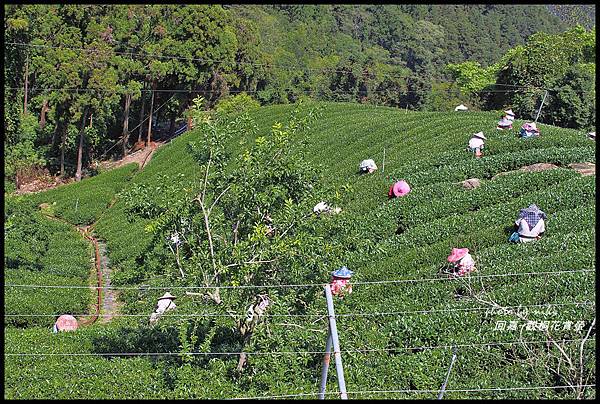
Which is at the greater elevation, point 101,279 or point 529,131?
point 529,131

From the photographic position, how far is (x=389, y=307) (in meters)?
15.0

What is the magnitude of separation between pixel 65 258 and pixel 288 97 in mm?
40072

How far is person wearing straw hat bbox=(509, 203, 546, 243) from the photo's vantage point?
56.4 ft

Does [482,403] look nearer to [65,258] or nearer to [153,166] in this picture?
[65,258]

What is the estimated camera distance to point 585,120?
39656 millimetres

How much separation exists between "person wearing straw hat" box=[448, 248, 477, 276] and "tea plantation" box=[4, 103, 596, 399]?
12.4 inches

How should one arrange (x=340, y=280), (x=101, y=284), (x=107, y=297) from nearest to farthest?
1. (x=340, y=280)
2. (x=107, y=297)
3. (x=101, y=284)

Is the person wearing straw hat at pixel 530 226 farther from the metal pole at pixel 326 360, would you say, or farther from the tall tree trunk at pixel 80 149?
the tall tree trunk at pixel 80 149

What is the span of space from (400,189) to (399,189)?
0.11 feet

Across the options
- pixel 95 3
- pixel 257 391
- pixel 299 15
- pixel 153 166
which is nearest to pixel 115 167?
pixel 153 166

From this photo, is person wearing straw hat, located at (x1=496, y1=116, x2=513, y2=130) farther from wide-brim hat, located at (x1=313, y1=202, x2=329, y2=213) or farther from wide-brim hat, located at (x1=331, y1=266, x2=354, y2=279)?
wide-brim hat, located at (x1=313, y1=202, x2=329, y2=213)

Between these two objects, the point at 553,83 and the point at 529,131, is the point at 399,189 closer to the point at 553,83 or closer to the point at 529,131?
the point at 529,131

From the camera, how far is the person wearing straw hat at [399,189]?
22.4 metres

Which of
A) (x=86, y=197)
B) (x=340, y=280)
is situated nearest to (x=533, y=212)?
(x=340, y=280)
